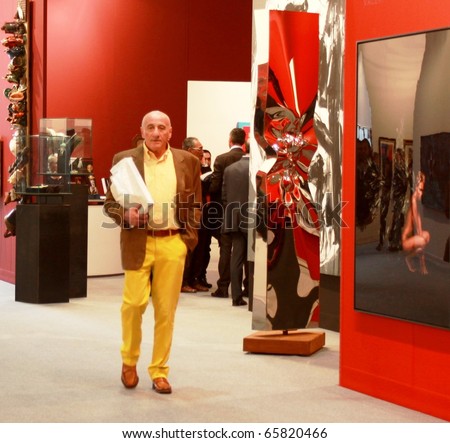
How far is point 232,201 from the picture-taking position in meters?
9.25

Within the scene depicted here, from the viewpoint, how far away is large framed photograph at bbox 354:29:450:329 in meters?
4.82

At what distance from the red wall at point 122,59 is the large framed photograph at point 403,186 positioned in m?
6.26

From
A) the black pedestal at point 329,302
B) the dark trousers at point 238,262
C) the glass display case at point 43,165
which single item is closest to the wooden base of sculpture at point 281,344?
the black pedestal at point 329,302

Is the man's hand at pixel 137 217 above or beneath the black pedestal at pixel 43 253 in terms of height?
above

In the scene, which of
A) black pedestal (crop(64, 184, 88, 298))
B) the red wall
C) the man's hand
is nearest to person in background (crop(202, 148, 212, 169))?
the red wall

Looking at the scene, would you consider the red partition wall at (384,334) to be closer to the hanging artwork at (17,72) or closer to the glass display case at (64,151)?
the glass display case at (64,151)

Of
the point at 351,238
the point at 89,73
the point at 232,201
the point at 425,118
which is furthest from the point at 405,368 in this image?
the point at 89,73

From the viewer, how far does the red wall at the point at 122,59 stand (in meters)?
11.2

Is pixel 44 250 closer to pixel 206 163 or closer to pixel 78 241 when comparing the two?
pixel 78 241

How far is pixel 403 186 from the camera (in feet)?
16.7

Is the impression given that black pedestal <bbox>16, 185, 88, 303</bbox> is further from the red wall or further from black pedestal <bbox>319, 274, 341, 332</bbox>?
black pedestal <bbox>319, 274, 341, 332</bbox>

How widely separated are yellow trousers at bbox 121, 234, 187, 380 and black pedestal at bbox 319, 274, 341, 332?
2.40 m
